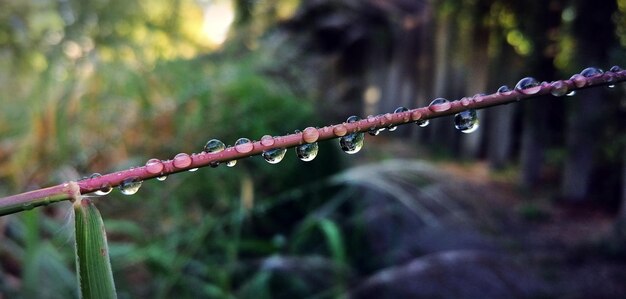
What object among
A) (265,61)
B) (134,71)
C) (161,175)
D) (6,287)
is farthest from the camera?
(265,61)

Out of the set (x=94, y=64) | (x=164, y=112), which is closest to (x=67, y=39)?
(x=94, y=64)

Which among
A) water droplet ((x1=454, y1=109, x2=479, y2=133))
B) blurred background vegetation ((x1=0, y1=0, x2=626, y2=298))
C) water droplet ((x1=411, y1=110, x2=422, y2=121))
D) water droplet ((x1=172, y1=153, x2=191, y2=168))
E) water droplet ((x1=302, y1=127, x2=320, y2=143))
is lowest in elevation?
water droplet ((x1=411, y1=110, x2=422, y2=121))

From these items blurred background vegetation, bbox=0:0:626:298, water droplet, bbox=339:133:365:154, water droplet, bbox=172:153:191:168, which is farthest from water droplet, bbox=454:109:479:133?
blurred background vegetation, bbox=0:0:626:298

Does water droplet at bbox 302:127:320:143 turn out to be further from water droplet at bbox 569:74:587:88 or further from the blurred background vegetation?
the blurred background vegetation

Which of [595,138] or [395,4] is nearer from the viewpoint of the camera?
[595,138]

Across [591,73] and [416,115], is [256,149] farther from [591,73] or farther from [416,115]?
[591,73]

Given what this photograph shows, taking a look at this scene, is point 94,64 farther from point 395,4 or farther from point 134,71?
point 395,4
